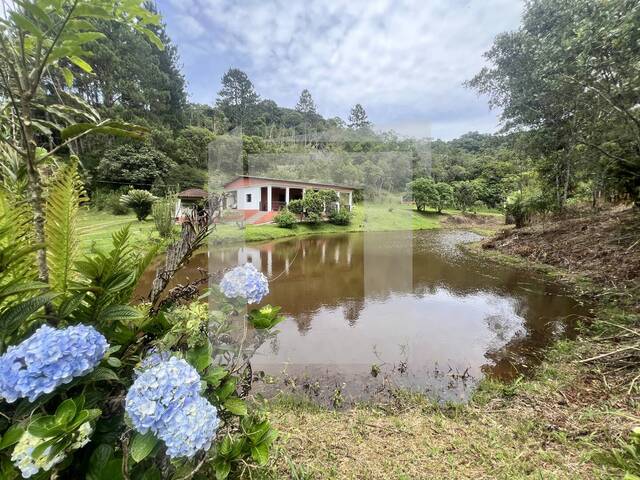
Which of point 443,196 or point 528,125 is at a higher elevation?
point 528,125

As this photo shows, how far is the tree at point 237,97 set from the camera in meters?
4.10

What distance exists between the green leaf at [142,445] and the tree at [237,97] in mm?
4342

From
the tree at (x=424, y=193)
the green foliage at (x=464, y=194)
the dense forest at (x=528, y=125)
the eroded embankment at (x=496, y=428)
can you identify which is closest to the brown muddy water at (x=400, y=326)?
the eroded embankment at (x=496, y=428)

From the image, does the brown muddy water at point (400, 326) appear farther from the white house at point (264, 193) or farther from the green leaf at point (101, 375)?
the white house at point (264, 193)

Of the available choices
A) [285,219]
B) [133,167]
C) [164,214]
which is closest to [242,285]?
[164,214]

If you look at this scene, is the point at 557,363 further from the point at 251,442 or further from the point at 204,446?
the point at 204,446

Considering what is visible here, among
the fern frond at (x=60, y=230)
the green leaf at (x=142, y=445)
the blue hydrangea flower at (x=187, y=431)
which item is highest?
the fern frond at (x=60, y=230)

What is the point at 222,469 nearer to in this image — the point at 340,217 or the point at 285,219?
the point at 285,219

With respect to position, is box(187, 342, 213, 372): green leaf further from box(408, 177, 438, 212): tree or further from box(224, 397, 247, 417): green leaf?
box(408, 177, 438, 212): tree

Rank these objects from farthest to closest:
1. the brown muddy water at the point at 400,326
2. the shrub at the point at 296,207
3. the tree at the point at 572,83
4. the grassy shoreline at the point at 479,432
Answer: the shrub at the point at 296,207 < the tree at the point at 572,83 < the brown muddy water at the point at 400,326 < the grassy shoreline at the point at 479,432

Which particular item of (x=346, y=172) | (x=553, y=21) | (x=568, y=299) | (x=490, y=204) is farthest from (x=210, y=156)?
(x=490, y=204)

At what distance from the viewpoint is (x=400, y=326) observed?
11.4 ft

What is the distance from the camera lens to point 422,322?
3.58 metres

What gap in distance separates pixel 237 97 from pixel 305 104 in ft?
5.03
